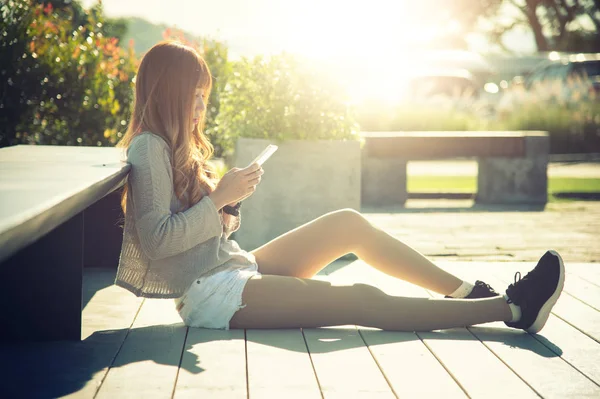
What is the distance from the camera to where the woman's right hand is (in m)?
3.74

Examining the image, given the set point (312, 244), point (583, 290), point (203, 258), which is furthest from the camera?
point (583, 290)

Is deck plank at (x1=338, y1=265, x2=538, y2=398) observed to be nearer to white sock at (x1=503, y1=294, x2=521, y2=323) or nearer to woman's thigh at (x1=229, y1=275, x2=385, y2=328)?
white sock at (x1=503, y1=294, x2=521, y2=323)

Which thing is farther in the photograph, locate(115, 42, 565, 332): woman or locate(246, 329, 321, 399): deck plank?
locate(115, 42, 565, 332): woman

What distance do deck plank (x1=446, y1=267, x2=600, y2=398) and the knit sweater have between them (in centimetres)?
120

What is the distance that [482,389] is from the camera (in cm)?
321

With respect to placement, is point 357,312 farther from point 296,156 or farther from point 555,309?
point 296,156

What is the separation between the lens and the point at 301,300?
3867mm

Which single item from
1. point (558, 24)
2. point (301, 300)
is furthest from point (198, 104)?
point (558, 24)

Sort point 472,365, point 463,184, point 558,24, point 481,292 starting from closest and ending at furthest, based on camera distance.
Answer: point 472,365, point 481,292, point 463,184, point 558,24

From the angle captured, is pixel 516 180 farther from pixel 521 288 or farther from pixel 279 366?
pixel 279 366

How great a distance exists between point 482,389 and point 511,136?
7.55 m

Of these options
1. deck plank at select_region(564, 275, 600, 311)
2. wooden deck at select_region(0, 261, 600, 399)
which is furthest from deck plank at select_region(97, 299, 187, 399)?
deck plank at select_region(564, 275, 600, 311)

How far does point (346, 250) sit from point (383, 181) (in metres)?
6.07

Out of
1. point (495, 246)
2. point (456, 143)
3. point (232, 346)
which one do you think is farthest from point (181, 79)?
point (456, 143)
